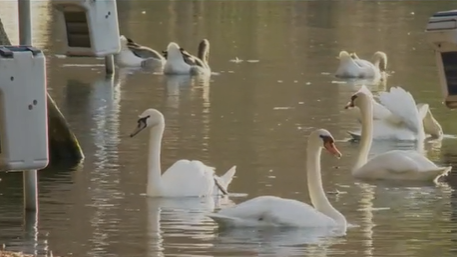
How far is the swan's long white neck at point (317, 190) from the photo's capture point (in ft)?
36.7

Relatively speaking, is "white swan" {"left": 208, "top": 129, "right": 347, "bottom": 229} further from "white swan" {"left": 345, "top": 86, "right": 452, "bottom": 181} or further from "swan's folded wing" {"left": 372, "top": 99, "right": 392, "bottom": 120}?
"swan's folded wing" {"left": 372, "top": 99, "right": 392, "bottom": 120}

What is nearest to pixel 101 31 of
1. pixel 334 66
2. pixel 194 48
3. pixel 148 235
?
pixel 148 235

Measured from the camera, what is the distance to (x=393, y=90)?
675 inches

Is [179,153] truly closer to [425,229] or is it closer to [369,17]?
[425,229]

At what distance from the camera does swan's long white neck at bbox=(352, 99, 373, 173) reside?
14.5 m

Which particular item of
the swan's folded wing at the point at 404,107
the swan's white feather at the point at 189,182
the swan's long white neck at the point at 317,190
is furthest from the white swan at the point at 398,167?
the swan's folded wing at the point at 404,107

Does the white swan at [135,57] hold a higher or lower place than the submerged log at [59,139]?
lower

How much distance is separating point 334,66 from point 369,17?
19.6 metres

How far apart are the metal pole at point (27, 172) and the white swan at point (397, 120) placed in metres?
6.27

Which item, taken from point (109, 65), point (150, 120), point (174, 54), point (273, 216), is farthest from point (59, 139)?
point (174, 54)

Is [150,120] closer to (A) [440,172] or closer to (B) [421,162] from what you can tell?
(B) [421,162]

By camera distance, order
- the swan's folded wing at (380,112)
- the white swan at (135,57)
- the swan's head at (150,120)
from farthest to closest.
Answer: the white swan at (135,57)
the swan's folded wing at (380,112)
the swan's head at (150,120)

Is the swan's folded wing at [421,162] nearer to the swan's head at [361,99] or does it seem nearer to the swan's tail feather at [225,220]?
the swan's head at [361,99]

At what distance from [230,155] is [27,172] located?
4286 millimetres
